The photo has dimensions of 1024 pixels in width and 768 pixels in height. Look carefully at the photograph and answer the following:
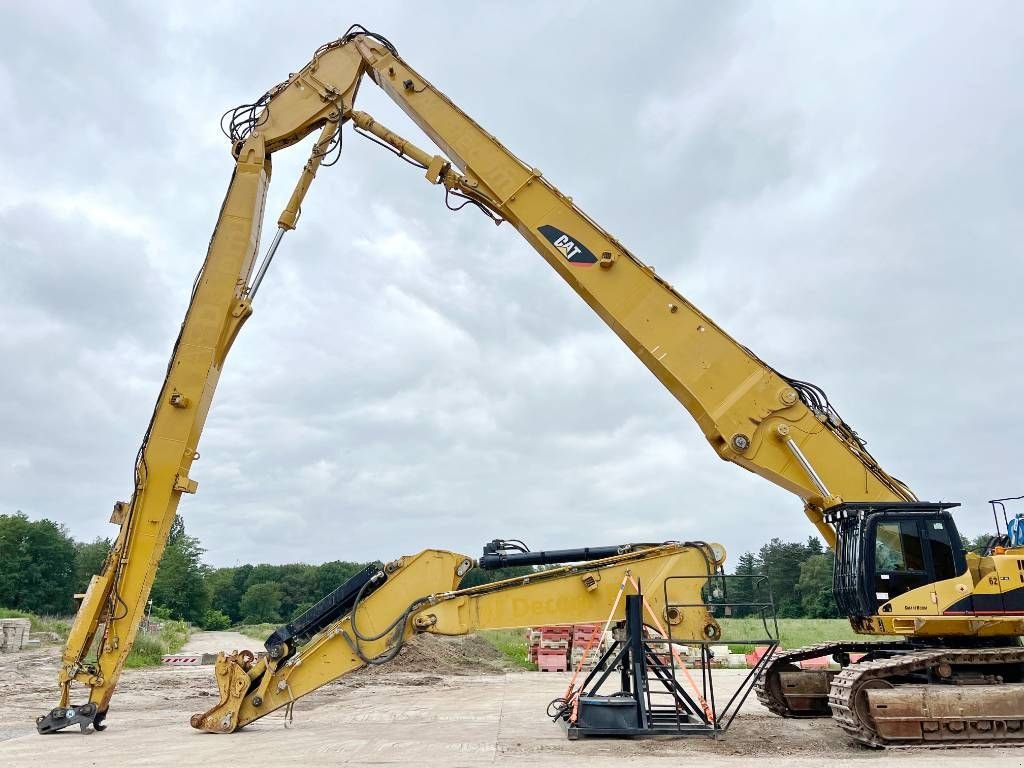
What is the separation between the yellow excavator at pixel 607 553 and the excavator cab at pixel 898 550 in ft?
0.07

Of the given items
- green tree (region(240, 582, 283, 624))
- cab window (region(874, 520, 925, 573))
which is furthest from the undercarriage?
green tree (region(240, 582, 283, 624))

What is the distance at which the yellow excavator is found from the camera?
9.59m

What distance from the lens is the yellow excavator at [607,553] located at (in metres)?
9.59

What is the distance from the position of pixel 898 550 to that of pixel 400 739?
6698mm

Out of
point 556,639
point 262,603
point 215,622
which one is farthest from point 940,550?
point 262,603

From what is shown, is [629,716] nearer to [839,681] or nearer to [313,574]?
[839,681]

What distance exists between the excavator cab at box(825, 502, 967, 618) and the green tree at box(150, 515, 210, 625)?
73221 mm

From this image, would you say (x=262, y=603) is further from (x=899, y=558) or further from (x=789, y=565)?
(x=899, y=558)

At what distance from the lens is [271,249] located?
11.5 meters

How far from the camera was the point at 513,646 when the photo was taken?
99.3 ft

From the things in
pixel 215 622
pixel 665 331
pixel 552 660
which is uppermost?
pixel 665 331

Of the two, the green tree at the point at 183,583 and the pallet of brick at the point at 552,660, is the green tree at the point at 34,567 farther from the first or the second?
the pallet of brick at the point at 552,660

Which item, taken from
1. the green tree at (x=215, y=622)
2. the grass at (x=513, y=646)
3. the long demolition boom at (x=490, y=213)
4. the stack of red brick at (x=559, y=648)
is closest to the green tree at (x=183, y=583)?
the green tree at (x=215, y=622)

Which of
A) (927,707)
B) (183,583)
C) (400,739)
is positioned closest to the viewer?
(927,707)
